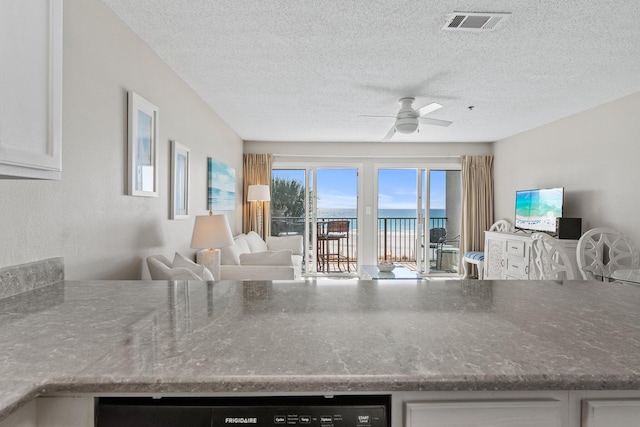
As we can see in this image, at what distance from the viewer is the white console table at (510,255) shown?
4.57 m

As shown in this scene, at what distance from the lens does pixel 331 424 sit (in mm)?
756

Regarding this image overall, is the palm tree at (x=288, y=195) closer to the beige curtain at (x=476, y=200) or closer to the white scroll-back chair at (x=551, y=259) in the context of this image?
the beige curtain at (x=476, y=200)

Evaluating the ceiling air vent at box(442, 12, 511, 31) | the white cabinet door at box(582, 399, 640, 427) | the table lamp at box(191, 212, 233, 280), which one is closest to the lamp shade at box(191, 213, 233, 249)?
the table lamp at box(191, 212, 233, 280)

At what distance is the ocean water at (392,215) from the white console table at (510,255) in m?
1.14

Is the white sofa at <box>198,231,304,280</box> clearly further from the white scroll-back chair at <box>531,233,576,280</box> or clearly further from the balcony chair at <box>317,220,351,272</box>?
the balcony chair at <box>317,220,351,272</box>

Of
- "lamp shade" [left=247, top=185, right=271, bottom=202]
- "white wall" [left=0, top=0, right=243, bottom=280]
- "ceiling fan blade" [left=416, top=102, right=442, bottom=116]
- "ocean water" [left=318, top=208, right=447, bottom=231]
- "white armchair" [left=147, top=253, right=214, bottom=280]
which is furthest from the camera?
"ocean water" [left=318, top=208, right=447, bottom=231]

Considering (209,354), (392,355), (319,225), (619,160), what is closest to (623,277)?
(619,160)

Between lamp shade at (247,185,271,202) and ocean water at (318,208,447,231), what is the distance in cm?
111

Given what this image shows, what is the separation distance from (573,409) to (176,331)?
0.92m

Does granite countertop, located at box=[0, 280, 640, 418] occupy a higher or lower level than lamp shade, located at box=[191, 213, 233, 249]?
lower

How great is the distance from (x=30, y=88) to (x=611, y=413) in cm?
166

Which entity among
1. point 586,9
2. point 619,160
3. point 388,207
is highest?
point 586,9

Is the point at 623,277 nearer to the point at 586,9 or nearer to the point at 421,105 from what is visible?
the point at 586,9

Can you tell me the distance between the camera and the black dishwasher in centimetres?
75
